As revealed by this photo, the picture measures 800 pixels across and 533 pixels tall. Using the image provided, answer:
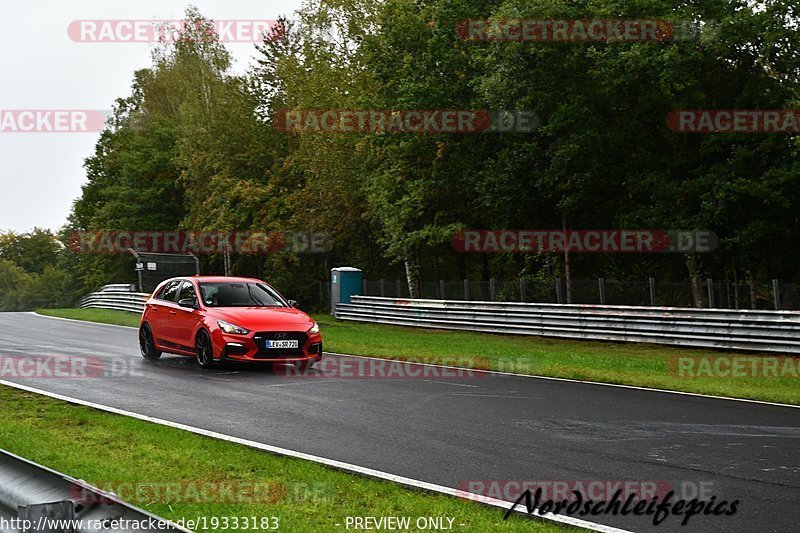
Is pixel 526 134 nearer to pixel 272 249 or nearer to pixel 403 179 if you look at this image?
pixel 403 179

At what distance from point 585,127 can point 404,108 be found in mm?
6854

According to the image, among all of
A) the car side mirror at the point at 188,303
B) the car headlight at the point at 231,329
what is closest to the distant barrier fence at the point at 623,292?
the car side mirror at the point at 188,303

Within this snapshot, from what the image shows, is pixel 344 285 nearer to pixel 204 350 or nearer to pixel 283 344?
pixel 204 350

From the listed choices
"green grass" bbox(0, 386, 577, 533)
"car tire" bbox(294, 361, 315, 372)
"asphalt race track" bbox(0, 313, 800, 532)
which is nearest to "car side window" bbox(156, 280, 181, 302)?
"asphalt race track" bbox(0, 313, 800, 532)

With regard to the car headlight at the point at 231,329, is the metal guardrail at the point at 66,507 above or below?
below

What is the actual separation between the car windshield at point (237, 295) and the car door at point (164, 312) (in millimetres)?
763

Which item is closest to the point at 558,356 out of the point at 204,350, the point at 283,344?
the point at 283,344

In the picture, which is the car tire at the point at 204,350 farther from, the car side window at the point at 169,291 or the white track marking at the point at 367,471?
the white track marking at the point at 367,471

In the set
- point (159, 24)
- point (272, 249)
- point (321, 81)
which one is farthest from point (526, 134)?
point (159, 24)

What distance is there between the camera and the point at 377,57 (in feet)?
106

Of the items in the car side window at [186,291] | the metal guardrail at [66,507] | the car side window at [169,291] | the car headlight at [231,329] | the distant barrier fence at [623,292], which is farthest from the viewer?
the distant barrier fence at [623,292]

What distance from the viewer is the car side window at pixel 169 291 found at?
53.5 ft

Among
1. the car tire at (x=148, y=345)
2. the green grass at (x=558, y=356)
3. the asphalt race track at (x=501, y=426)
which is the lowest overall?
the green grass at (x=558, y=356)

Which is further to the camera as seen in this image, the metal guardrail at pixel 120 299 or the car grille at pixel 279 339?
the metal guardrail at pixel 120 299
